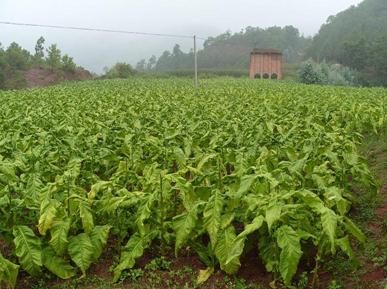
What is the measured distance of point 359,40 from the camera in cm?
6531

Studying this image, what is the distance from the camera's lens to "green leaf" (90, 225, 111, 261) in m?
4.57

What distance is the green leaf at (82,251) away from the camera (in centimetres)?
445

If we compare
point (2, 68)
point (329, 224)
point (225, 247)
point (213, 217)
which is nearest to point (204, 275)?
point (225, 247)

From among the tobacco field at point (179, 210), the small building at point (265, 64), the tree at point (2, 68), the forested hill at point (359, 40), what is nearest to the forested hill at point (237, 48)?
the forested hill at point (359, 40)

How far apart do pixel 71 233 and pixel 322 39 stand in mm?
97928

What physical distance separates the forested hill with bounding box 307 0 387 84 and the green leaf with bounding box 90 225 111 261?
184 ft

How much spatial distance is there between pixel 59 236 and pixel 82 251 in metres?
0.25

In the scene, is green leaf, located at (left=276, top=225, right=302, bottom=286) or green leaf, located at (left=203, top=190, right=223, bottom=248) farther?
green leaf, located at (left=203, top=190, right=223, bottom=248)

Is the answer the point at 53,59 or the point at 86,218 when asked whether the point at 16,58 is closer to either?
the point at 53,59

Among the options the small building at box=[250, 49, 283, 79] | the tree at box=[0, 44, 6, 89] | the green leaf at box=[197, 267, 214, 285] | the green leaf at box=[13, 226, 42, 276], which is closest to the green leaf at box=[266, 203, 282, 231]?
the green leaf at box=[197, 267, 214, 285]

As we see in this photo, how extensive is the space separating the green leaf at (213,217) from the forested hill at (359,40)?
2199 inches

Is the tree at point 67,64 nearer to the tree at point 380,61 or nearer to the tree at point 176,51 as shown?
the tree at point 380,61

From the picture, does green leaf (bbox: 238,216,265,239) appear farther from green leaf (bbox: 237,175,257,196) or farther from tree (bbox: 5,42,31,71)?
tree (bbox: 5,42,31,71)

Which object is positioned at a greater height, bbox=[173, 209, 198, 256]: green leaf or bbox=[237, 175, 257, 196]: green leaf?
bbox=[237, 175, 257, 196]: green leaf
